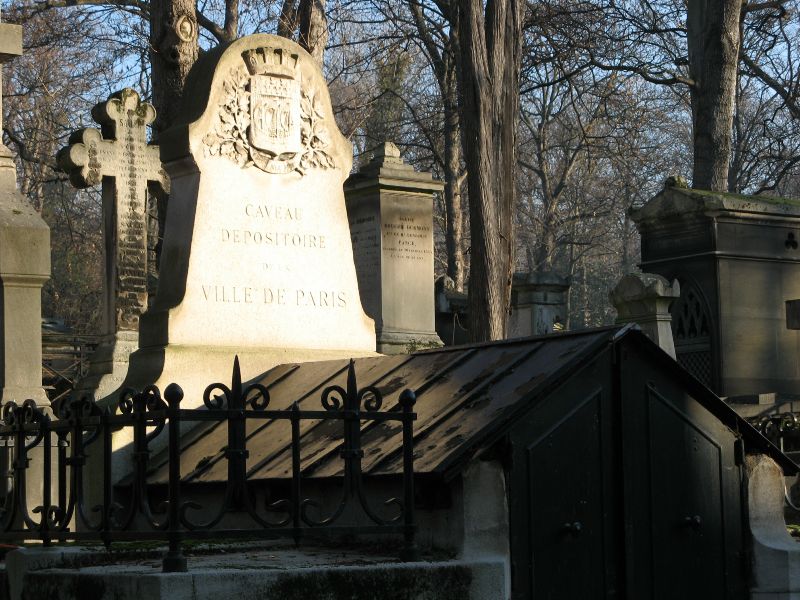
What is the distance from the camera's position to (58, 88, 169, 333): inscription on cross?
50.4 feet

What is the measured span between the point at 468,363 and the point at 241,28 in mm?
16507

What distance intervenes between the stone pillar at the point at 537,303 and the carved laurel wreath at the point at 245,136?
14.4 meters

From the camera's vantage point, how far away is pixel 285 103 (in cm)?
827

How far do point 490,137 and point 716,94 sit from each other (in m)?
9.30

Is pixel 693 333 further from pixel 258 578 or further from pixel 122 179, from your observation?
pixel 258 578

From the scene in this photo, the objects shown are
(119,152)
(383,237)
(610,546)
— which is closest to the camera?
(610,546)

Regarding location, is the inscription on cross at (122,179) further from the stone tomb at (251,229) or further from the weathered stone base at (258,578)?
the weathered stone base at (258,578)

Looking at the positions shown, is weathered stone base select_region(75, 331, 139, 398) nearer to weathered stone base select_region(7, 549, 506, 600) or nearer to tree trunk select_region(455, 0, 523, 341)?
tree trunk select_region(455, 0, 523, 341)

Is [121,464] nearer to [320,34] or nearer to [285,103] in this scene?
[285,103]

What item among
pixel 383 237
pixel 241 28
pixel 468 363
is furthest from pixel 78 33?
pixel 468 363

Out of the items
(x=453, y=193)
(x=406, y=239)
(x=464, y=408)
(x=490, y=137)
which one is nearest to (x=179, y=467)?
(x=464, y=408)

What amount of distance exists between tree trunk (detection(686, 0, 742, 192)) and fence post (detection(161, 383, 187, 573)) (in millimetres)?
16559

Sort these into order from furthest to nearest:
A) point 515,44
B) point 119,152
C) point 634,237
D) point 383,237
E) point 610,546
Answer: point 634,237
point 383,237
point 119,152
point 515,44
point 610,546

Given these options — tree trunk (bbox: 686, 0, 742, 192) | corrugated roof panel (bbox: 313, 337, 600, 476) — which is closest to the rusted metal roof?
corrugated roof panel (bbox: 313, 337, 600, 476)
